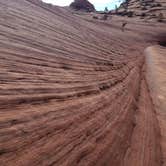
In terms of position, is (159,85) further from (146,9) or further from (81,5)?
(81,5)

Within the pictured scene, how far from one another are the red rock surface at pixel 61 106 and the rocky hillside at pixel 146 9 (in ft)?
98.2

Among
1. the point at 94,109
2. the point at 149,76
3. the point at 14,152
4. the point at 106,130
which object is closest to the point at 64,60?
the point at 94,109

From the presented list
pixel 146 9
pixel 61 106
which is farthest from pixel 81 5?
pixel 61 106

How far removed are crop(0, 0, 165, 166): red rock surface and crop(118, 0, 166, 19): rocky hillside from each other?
98.2 ft

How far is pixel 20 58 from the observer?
5070 millimetres

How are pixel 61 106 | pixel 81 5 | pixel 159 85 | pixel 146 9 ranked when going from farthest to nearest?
pixel 81 5 < pixel 146 9 < pixel 159 85 < pixel 61 106

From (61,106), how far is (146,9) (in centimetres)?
3853

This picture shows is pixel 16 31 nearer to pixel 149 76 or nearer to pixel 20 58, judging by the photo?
pixel 20 58

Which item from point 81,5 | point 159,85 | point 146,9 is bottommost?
point 159,85

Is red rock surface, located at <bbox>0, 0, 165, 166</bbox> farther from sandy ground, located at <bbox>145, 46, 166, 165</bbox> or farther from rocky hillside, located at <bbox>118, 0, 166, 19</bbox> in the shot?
rocky hillside, located at <bbox>118, 0, 166, 19</bbox>

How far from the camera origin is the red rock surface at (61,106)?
3.60 meters

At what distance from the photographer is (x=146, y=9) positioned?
40031mm

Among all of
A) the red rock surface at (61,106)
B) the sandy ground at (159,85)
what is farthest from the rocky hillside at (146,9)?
the red rock surface at (61,106)

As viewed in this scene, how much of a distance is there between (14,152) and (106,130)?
2.28 m
